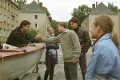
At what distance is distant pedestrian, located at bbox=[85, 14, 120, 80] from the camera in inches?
111

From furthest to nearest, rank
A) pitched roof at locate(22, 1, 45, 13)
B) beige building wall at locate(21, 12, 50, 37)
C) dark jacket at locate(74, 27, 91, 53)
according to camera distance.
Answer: pitched roof at locate(22, 1, 45, 13) → beige building wall at locate(21, 12, 50, 37) → dark jacket at locate(74, 27, 91, 53)

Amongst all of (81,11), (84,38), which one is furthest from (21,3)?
(84,38)

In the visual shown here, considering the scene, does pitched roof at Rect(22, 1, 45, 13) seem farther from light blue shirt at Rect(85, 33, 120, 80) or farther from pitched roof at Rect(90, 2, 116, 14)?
light blue shirt at Rect(85, 33, 120, 80)

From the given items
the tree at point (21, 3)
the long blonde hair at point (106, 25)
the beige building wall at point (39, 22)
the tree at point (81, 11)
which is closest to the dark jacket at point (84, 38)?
the long blonde hair at point (106, 25)

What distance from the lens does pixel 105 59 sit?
2.81 metres

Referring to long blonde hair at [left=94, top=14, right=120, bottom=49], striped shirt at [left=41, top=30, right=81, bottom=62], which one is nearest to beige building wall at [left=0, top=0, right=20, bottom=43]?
striped shirt at [left=41, top=30, right=81, bottom=62]

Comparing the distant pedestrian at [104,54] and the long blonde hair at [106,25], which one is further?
the long blonde hair at [106,25]

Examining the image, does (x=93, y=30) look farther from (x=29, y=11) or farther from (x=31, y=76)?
(x=29, y=11)

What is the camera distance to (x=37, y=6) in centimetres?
7888

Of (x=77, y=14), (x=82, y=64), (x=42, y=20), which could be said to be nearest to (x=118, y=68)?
(x=82, y=64)

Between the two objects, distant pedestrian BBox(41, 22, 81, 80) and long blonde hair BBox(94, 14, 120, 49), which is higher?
long blonde hair BBox(94, 14, 120, 49)

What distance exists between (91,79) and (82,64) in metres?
4.66

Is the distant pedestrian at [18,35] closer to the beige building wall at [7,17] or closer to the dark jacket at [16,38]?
the dark jacket at [16,38]

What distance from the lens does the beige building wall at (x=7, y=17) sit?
160 ft
